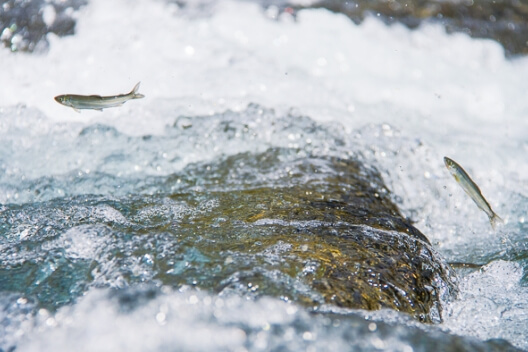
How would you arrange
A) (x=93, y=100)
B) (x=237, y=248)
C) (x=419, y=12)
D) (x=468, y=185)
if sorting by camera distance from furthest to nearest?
1. (x=419, y=12)
2. (x=93, y=100)
3. (x=468, y=185)
4. (x=237, y=248)

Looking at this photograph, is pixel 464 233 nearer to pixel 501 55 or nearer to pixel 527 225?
pixel 527 225

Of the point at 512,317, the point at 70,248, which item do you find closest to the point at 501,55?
the point at 512,317

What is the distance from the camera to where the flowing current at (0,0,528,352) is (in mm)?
2027

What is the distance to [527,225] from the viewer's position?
4.03 metres

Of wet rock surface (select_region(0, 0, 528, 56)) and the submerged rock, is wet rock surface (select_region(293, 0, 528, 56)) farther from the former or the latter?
the submerged rock

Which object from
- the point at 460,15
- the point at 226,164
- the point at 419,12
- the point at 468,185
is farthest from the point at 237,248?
the point at 460,15

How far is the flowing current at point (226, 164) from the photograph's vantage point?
6.65 feet

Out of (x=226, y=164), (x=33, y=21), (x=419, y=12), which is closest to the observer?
(x=226, y=164)

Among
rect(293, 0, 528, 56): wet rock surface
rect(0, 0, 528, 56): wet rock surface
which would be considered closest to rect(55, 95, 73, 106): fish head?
rect(0, 0, 528, 56): wet rock surface

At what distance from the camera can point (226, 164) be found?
163 inches

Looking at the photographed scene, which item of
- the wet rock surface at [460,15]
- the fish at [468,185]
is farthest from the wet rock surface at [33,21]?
the fish at [468,185]

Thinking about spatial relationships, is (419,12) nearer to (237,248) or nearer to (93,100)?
(93,100)

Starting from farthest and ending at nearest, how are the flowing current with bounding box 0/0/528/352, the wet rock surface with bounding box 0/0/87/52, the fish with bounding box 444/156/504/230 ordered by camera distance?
the wet rock surface with bounding box 0/0/87/52
the fish with bounding box 444/156/504/230
the flowing current with bounding box 0/0/528/352

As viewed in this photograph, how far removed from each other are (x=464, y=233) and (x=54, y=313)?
2817 mm
